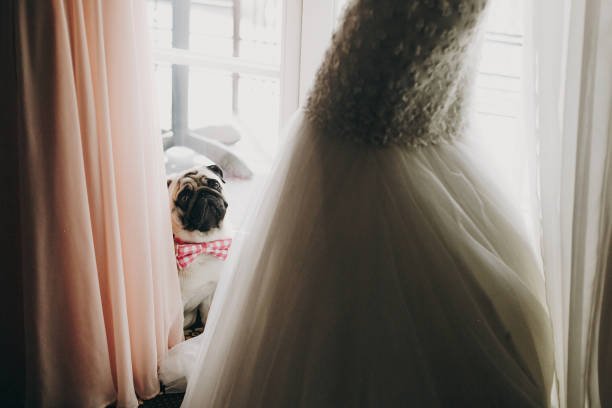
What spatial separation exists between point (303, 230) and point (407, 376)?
262 millimetres

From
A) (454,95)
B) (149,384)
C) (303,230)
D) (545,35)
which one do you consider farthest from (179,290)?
(545,35)

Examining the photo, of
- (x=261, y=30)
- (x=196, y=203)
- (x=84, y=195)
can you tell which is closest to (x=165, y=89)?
(x=261, y=30)

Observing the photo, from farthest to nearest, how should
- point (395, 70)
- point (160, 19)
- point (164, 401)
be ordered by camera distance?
point (160, 19)
point (164, 401)
point (395, 70)

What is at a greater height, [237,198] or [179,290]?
[237,198]

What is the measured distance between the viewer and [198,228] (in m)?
1.25

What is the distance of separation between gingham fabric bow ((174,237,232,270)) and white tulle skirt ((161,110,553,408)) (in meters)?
0.58

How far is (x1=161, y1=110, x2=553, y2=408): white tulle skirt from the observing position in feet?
2.03

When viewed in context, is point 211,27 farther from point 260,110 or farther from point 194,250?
point 194,250

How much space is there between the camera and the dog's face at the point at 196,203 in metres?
1.21

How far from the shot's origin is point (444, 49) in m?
0.61

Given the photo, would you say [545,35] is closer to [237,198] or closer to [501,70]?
[501,70]

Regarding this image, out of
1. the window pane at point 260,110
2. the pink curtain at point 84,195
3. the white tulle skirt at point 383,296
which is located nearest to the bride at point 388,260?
the white tulle skirt at point 383,296

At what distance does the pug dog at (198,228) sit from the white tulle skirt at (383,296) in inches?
21.4

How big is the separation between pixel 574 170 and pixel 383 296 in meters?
0.37
